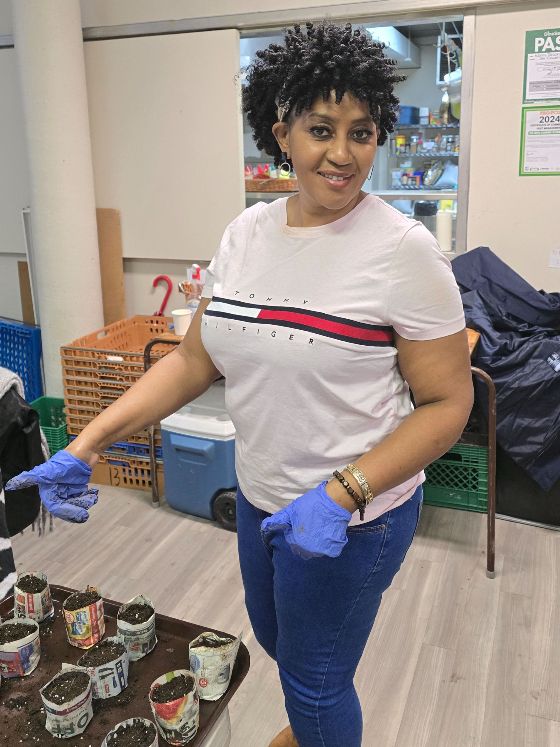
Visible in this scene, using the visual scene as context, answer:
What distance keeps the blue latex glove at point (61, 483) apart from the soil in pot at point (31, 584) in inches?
7.9

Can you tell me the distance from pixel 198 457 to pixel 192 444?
6 centimetres

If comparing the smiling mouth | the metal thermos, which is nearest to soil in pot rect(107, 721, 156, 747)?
the smiling mouth

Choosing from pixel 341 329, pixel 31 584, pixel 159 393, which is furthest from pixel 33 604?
pixel 341 329

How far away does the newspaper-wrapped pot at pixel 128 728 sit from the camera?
1004 millimetres

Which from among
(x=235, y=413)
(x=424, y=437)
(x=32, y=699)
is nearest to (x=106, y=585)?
(x=32, y=699)

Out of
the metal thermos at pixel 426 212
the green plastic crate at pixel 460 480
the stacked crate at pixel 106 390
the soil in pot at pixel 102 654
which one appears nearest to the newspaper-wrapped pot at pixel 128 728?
the soil in pot at pixel 102 654

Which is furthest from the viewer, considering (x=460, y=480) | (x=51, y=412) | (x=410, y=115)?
(x=410, y=115)

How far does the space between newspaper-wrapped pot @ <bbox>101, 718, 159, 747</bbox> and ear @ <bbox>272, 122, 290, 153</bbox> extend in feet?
3.07

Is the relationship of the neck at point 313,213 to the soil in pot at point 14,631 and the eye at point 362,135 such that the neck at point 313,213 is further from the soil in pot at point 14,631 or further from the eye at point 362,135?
the soil in pot at point 14,631

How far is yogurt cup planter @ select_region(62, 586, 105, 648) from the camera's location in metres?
1.22

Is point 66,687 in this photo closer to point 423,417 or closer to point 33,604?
point 33,604

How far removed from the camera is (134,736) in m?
1.03

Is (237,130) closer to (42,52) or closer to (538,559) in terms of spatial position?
(42,52)

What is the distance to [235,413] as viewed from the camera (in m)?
1.20
